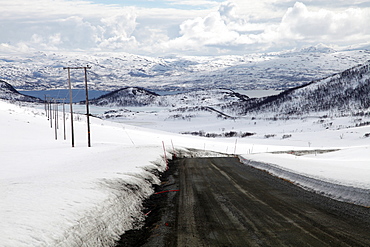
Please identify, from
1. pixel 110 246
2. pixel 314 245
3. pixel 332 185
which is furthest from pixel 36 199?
pixel 332 185

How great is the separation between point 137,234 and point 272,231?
128 inches

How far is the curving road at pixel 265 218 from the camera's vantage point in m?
7.84

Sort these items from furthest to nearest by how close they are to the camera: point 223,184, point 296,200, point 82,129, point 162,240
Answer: point 82,129, point 223,184, point 296,200, point 162,240

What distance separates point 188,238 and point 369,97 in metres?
211

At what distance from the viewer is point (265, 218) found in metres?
9.70

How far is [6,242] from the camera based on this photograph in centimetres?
603

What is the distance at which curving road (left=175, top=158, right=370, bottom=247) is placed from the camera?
7.84m

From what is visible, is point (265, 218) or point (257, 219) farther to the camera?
point (265, 218)

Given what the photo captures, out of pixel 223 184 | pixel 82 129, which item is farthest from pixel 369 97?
pixel 223 184

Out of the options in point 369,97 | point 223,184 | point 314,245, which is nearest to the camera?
point 314,245

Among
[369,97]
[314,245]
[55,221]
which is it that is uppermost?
[369,97]

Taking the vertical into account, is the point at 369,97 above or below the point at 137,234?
above

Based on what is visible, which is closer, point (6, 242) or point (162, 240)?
point (6, 242)

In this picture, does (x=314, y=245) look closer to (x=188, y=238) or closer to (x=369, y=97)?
(x=188, y=238)
